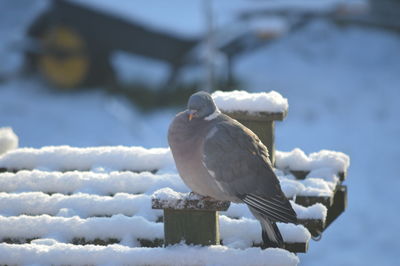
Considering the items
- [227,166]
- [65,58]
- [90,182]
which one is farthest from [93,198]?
[65,58]

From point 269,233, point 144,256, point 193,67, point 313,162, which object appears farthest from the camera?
point 193,67

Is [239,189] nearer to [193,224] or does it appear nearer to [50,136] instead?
[193,224]

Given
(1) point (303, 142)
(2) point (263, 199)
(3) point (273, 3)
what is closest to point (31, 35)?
(3) point (273, 3)

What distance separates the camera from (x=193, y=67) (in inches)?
488

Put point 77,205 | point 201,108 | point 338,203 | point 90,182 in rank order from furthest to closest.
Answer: point 338,203 → point 90,182 → point 77,205 → point 201,108

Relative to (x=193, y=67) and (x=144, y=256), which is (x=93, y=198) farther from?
(x=193, y=67)

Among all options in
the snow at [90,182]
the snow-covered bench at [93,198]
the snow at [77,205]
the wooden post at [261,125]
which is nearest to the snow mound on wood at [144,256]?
the snow-covered bench at [93,198]

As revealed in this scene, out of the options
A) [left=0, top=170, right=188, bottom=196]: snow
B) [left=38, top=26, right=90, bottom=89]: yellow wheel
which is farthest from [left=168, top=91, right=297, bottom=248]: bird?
[left=38, top=26, right=90, bottom=89]: yellow wheel

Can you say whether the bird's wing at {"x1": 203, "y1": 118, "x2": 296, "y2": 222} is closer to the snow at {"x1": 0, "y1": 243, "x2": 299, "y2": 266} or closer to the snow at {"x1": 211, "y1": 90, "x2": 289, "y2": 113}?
the snow at {"x1": 0, "y1": 243, "x2": 299, "y2": 266}

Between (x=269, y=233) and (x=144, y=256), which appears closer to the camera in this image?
(x=144, y=256)

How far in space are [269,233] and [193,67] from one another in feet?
29.2

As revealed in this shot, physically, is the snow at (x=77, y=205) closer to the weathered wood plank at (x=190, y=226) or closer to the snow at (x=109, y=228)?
the snow at (x=109, y=228)

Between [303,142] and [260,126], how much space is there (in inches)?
247

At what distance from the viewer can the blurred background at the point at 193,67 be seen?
1103 centimetres
